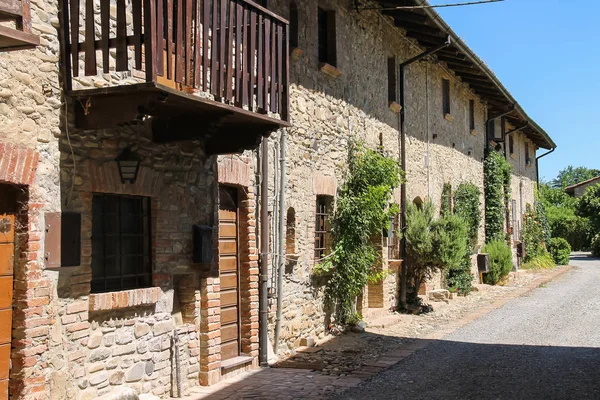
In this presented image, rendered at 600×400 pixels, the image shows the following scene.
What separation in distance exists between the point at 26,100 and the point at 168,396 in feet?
10.7

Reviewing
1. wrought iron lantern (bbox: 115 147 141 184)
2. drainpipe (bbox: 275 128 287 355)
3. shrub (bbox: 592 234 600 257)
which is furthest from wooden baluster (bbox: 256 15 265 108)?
shrub (bbox: 592 234 600 257)

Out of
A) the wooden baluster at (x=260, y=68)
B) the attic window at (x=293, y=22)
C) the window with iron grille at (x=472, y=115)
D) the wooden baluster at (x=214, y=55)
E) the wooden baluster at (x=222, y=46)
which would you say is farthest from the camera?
the window with iron grille at (x=472, y=115)

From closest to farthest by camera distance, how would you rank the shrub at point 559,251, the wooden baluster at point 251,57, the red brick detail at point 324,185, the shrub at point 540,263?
the wooden baluster at point 251,57 < the red brick detail at point 324,185 < the shrub at point 540,263 < the shrub at point 559,251

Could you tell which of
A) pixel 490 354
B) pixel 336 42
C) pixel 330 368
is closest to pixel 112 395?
pixel 330 368

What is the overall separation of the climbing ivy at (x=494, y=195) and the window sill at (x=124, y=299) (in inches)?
620

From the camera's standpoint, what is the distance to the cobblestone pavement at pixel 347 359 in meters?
6.98

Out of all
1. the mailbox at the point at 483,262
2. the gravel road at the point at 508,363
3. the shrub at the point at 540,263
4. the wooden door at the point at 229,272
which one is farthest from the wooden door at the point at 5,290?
the shrub at the point at 540,263

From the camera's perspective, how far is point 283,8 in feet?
30.0

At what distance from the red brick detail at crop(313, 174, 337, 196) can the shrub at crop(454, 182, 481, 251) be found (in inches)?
311

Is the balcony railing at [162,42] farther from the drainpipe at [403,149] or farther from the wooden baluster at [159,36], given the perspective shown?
the drainpipe at [403,149]

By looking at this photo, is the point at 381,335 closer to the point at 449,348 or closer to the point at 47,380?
Result: the point at 449,348

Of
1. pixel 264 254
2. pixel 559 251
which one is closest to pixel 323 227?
pixel 264 254

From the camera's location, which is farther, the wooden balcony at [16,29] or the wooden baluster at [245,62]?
the wooden baluster at [245,62]

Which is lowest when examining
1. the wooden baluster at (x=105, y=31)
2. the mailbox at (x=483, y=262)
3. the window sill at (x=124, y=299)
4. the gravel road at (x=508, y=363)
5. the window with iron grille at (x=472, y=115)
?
the gravel road at (x=508, y=363)
